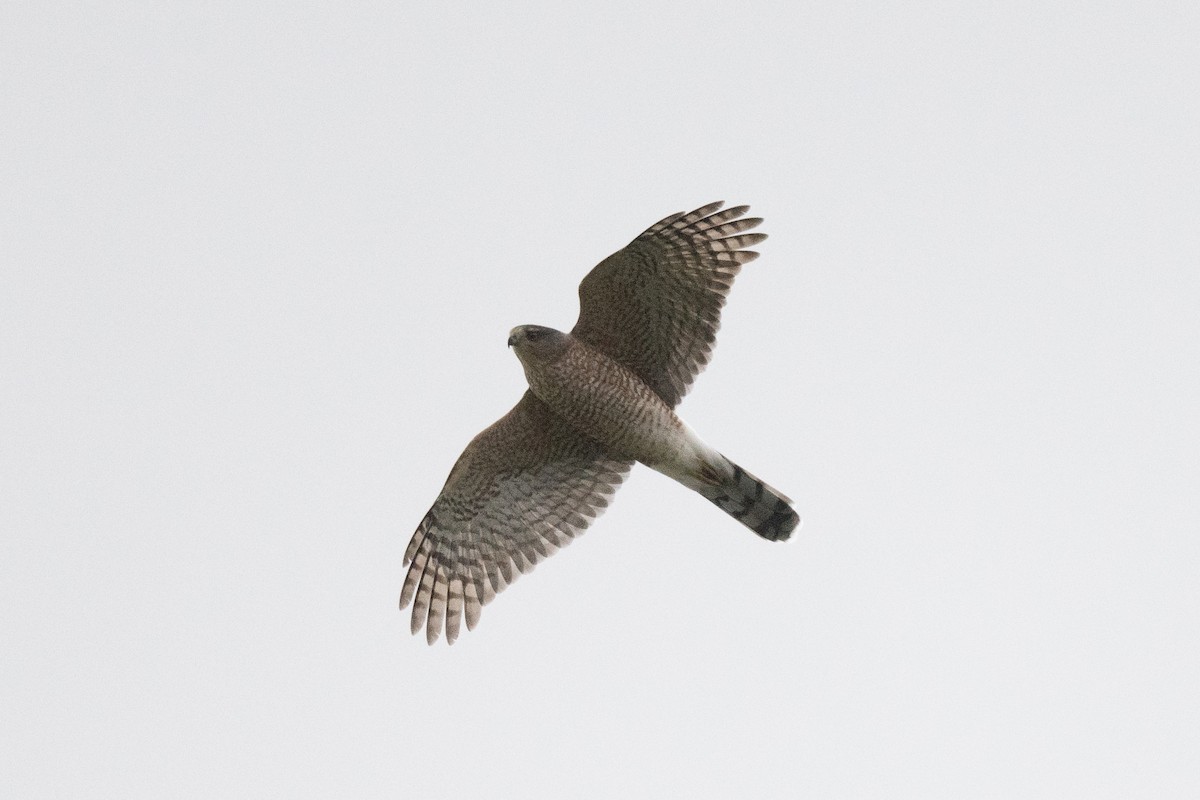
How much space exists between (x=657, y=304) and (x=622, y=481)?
1768 millimetres

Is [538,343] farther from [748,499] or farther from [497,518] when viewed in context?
[748,499]

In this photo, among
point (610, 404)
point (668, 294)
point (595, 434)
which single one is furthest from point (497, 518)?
point (668, 294)

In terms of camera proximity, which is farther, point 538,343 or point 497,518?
point 497,518

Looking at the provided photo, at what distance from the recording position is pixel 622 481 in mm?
13438

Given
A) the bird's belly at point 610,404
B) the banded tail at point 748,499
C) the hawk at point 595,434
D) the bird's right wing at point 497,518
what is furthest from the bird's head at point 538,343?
the banded tail at point 748,499

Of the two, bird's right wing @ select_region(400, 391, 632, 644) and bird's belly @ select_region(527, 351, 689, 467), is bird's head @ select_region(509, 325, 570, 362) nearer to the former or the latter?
bird's belly @ select_region(527, 351, 689, 467)

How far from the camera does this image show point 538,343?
12273mm

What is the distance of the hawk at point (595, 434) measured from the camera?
12312mm

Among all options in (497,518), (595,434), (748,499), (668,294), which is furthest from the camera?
(497,518)

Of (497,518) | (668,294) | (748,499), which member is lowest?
(497,518)

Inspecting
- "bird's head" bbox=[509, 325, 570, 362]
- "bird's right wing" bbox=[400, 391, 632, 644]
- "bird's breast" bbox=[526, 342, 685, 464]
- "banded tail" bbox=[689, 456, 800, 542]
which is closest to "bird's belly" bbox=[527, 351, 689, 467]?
"bird's breast" bbox=[526, 342, 685, 464]

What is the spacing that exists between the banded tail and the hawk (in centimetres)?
1

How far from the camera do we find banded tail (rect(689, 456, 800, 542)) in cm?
1288

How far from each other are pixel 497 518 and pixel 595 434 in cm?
131
